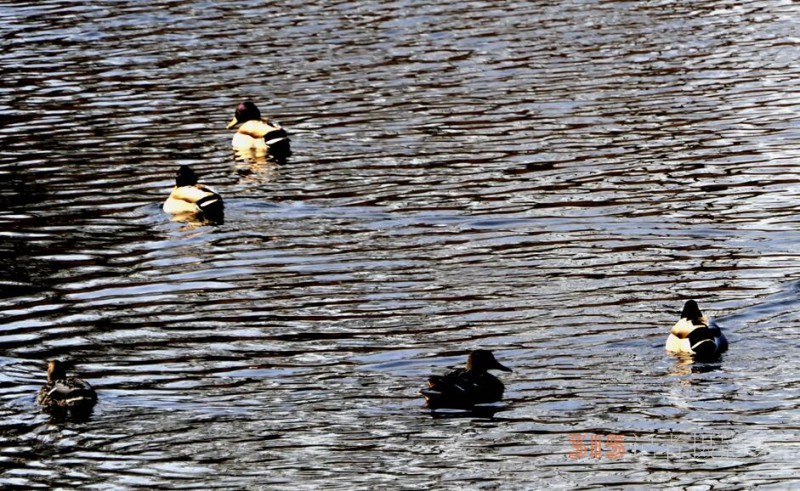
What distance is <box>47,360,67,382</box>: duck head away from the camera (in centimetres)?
1686

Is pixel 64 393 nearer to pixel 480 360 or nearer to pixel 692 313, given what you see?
pixel 480 360

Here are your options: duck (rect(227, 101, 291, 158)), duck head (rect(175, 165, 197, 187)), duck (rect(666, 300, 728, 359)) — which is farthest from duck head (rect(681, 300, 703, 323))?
duck (rect(227, 101, 291, 158))

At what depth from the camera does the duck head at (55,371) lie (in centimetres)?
1686

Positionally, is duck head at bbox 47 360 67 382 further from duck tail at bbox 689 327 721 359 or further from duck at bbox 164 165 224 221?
duck at bbox 164 165 224 221

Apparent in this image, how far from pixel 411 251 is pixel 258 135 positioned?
7925mm

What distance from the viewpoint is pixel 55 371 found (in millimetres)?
17031

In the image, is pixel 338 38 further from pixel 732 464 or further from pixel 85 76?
pixel 732 464

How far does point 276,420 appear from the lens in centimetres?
1608

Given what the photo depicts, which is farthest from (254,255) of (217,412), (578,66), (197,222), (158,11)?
(158,11)

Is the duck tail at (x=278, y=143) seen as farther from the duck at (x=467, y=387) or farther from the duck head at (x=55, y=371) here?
the duck at (x=467, y=387)

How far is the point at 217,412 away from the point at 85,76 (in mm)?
23421

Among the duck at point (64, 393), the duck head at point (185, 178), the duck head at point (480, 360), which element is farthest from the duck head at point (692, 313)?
the duck head at point (185, 178)

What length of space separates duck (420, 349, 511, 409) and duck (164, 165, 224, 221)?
9427 mm

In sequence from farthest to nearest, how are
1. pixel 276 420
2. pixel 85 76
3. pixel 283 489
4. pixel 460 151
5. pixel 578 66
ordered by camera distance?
pixel 85 76
pixel 578 66
pixel 460 151
pixel 276 420
pixel 283 489
